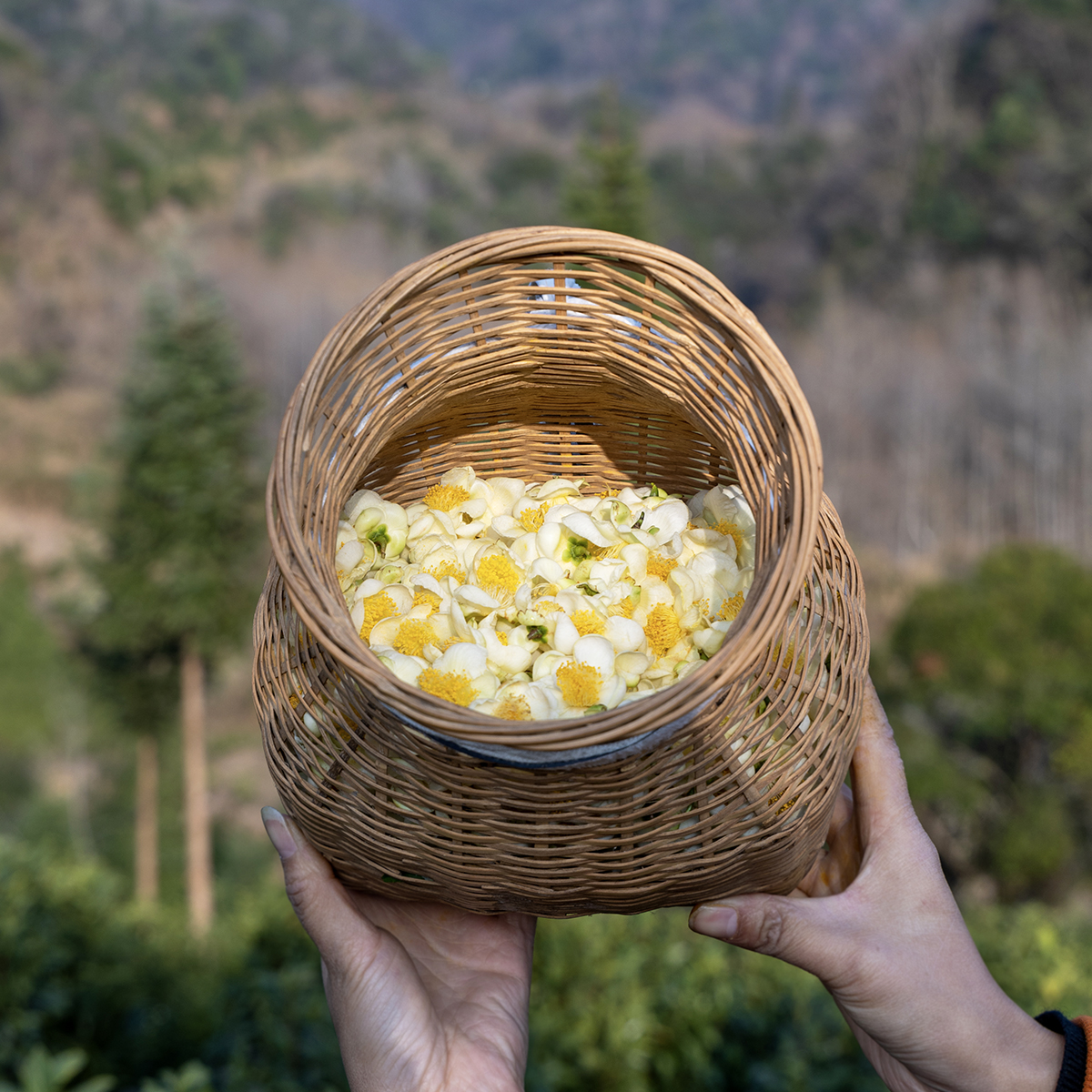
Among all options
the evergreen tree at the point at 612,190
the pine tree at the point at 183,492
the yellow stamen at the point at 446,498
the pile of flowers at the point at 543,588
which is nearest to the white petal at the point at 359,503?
the pile of flowers at the point at 543,588

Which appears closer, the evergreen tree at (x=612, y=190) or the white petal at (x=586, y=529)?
the white petal at (x=586, y=529)

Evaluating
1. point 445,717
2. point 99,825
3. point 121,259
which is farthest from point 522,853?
point 121,259

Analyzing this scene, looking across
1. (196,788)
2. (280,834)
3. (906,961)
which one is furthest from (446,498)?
(196,788)

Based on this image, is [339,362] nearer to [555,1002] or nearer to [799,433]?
[799,433]

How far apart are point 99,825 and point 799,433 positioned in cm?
821

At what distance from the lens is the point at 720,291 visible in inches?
45.0

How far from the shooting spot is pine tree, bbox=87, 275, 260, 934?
5.16m

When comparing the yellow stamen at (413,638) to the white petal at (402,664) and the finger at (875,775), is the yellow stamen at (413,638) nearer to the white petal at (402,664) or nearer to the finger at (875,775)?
the white petal at (402,664)

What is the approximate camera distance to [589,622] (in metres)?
1.26

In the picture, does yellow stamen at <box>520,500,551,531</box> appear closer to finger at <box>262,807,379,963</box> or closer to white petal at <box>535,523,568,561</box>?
white petal at <box>535,523,568,561</box>

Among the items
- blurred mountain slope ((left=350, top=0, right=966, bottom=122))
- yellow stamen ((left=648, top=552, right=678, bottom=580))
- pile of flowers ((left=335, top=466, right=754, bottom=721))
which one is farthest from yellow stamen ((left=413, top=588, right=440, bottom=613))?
blurred mountain slope ((left=350, top=0, right=966, bottom=122))

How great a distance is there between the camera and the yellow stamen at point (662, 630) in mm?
1281

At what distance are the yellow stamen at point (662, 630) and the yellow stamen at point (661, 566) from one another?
7 cm

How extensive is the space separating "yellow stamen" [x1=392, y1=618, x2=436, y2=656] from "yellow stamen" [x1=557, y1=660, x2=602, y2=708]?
0.20m
